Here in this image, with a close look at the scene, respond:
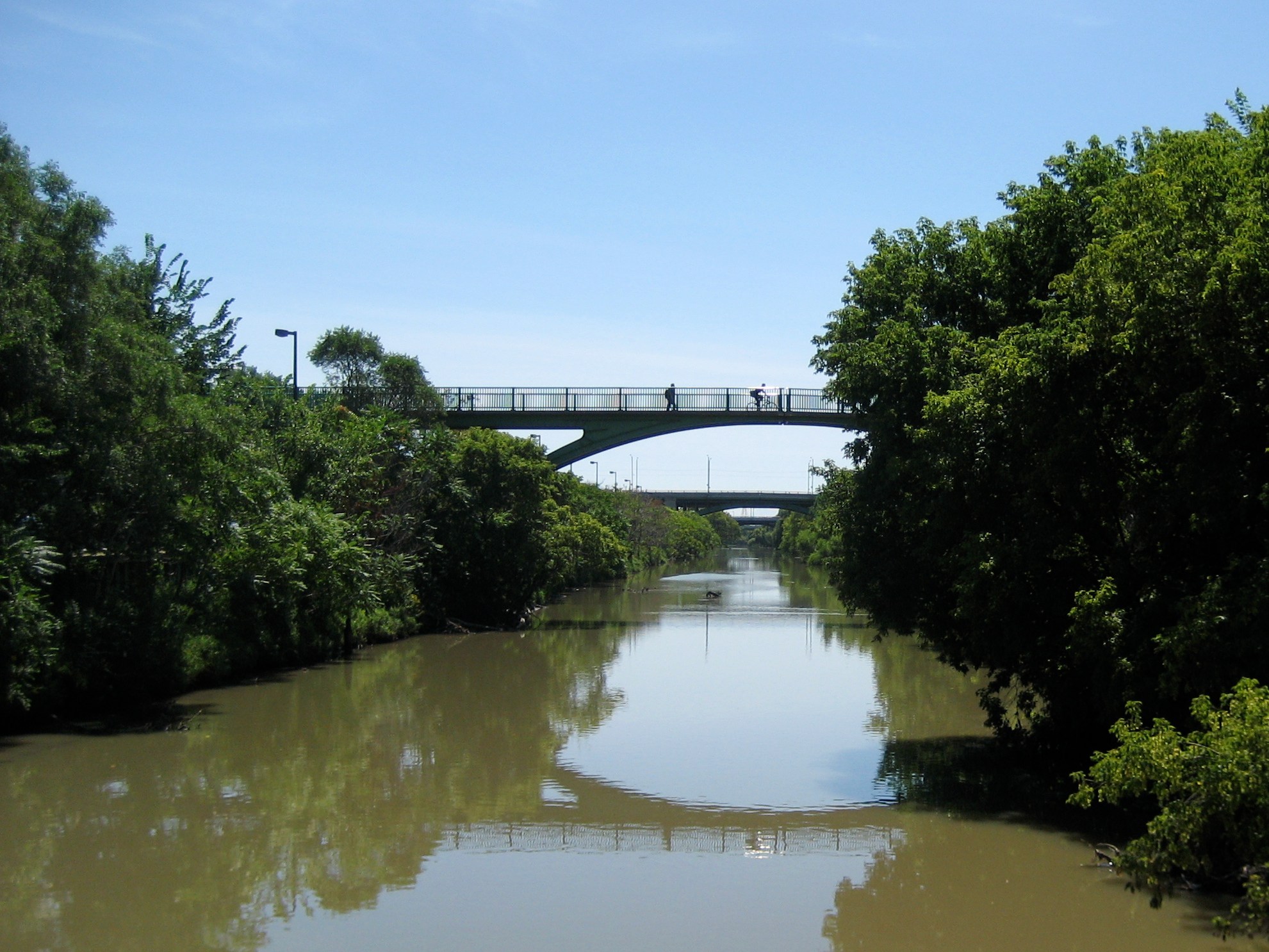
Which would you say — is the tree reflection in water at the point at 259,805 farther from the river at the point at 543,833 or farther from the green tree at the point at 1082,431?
the green tree at the point at 1082,431

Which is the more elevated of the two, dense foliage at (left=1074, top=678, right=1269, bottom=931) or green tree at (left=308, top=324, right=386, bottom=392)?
green tree at (left=308, top=324, right=386, bottom=392)

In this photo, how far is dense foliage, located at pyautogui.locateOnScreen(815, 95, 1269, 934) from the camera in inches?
477

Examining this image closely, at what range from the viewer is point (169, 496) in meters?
21.3

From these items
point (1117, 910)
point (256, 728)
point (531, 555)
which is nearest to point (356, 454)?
point (531, 555)

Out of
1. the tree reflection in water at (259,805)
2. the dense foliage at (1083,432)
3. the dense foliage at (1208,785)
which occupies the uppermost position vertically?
the dense foliage at (1083,432)

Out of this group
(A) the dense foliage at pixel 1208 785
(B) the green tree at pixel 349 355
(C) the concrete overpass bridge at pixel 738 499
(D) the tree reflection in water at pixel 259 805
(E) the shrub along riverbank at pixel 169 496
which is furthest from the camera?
(C) the concrete overpass bridge at pixel 738 499

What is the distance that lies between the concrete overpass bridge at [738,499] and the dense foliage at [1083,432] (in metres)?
83.0

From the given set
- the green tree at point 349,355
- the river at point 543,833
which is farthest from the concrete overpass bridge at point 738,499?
the river at point 543,833

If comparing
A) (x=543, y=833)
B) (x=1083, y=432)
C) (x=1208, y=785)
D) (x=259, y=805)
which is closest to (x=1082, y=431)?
(x=1083, y=432)

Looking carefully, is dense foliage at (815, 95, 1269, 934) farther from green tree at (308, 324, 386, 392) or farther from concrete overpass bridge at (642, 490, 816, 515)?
concrete overpass bridge at (642, 490, 816, 515)

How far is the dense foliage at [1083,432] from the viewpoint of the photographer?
477 inches

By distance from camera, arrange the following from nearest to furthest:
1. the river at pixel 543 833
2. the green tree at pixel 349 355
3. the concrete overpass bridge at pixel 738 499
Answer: the river at pixel 543 833 → the green tree at pixel 349 355 → the concrete overpass bridge at pixel 738 499

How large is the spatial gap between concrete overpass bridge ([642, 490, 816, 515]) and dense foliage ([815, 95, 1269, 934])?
82995 mm

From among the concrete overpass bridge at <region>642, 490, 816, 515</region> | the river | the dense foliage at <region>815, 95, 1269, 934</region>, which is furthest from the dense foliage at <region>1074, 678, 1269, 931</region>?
the concrete overpass bridge at <region>642, 490, 816, 515</region>
